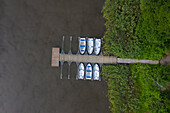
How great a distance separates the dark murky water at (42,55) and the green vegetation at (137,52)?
159cm

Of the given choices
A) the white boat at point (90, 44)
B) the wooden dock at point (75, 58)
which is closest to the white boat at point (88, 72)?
the wooden dock at point (75, 58)

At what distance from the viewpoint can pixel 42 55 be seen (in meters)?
10.1

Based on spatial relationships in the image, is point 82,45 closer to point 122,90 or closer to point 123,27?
point 123,27

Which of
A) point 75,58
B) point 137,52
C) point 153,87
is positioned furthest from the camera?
point 75,58

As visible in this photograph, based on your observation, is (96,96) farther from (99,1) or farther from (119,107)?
(99,1)

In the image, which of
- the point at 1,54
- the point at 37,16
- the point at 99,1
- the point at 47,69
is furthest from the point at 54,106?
the point at 99,1

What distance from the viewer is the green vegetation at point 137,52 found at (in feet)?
25.3

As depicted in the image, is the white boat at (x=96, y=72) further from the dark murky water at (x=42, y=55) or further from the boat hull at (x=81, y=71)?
the boat hull at (x=81, y=71)

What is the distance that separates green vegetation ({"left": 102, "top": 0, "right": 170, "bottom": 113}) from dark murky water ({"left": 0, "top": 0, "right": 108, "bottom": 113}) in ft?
5.23

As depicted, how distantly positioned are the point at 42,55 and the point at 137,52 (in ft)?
25.0

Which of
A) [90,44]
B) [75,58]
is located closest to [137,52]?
[90,44]

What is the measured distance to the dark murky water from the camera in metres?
9.82

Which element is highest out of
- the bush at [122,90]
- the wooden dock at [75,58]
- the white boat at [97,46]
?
the white boat at [97,46]

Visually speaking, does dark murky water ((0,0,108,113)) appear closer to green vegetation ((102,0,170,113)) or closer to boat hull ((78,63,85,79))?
boat hull ((78,63,85,79))
